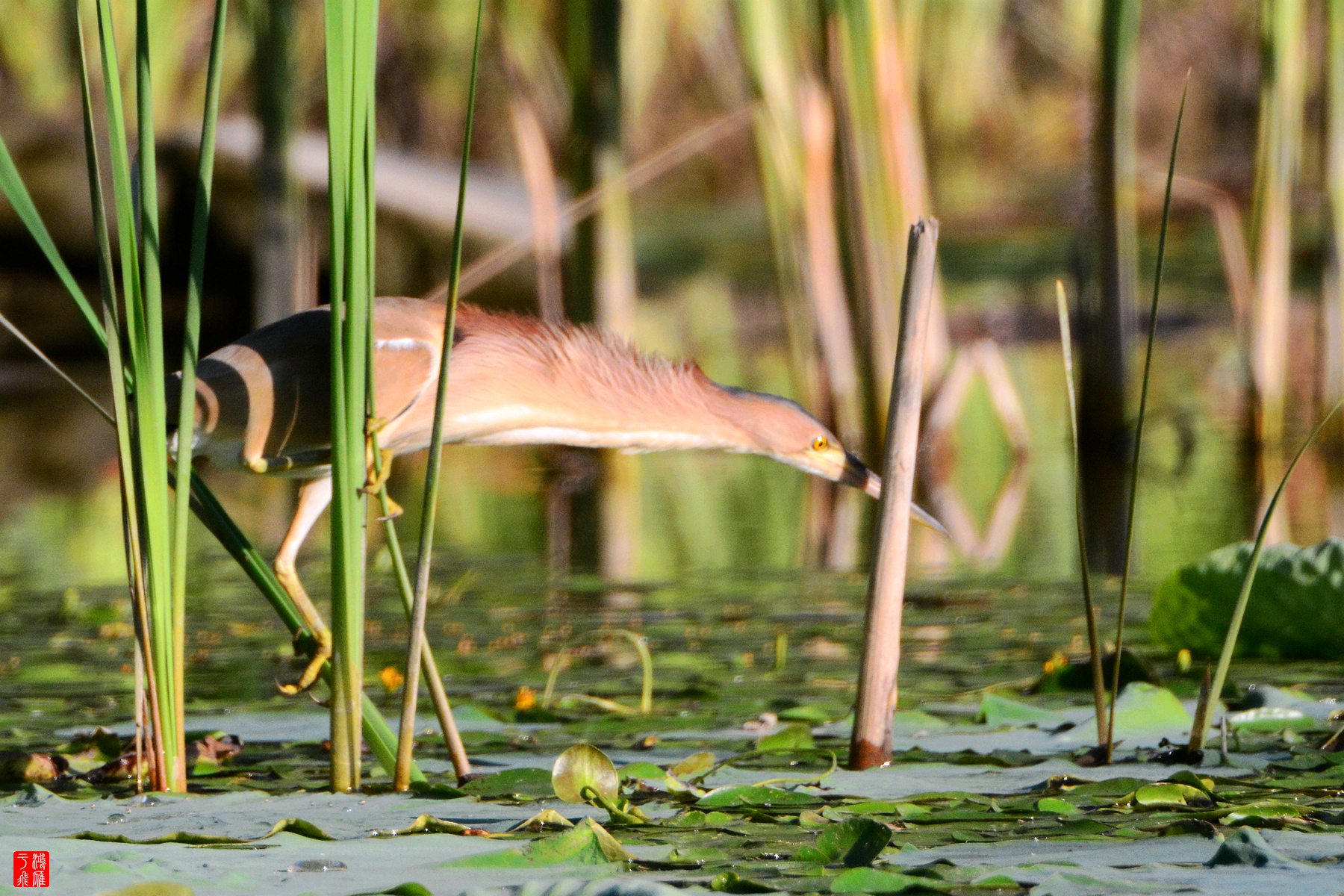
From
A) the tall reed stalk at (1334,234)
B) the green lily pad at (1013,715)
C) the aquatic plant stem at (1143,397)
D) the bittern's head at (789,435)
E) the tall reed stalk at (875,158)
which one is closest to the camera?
the aquatic plant stem at (1143,397)

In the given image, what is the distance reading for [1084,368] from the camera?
6168 mm

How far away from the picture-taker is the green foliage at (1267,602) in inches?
121

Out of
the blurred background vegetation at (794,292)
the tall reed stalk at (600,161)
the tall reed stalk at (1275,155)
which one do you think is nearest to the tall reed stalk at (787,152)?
the blurred background vegetation at (794,292)

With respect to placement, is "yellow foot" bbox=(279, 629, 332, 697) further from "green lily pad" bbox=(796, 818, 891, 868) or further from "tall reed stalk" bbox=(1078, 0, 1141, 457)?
"tall reed stalk" bbox=(1078, 0, 1141, 457)

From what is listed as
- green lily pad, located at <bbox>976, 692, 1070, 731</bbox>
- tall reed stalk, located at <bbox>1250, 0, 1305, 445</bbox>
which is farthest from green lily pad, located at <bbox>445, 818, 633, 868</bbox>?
tall reed stalk, located at <bbox>1250, 0, 1305, 445</bbox>

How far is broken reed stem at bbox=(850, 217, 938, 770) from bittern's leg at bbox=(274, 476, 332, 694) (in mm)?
773

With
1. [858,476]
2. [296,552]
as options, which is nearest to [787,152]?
[858,476]

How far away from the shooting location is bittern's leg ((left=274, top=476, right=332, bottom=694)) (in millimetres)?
2535

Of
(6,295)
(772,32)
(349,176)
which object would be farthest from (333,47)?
(6,295)

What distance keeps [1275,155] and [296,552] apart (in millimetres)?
4351

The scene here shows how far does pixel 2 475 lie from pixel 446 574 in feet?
10.4

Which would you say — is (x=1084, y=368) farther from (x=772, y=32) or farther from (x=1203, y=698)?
(x=1203, y=698)

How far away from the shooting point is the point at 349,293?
2027 millimetres

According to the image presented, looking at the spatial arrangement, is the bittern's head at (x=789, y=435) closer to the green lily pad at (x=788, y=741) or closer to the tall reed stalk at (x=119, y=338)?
the green lily pad at (x=788, y=741)
